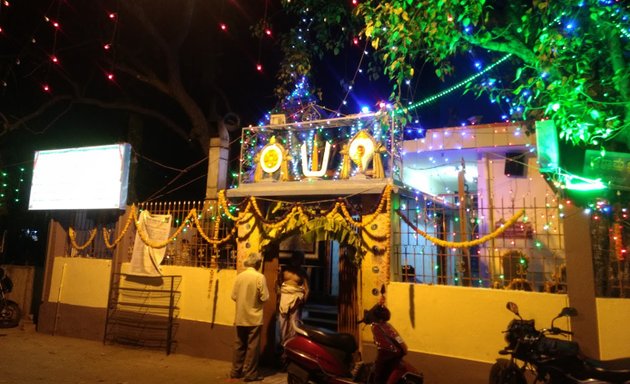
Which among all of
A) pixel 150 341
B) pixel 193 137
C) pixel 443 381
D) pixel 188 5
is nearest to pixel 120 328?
pixel 150 341

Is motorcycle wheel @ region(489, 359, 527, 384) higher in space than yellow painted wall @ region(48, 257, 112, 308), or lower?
lower

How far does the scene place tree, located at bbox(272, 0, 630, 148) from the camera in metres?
5.76

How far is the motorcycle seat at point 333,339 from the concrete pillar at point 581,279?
9.59 ft

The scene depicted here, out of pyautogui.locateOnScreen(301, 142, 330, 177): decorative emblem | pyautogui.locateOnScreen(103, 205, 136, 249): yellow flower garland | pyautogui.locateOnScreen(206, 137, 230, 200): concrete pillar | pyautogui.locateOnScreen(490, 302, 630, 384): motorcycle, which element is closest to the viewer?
pyautogui.locateOnScreen(490, 302, 630, 384): motorcycle

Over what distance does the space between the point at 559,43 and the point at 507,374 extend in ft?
13.6

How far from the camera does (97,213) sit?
37.2ft

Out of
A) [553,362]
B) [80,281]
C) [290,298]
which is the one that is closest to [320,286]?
[290,298]

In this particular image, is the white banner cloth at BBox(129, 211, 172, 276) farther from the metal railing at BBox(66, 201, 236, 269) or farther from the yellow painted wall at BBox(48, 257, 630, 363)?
the yellow painted wall at BBox(48, 257, 630, 363)

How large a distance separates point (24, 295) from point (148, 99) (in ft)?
28.1

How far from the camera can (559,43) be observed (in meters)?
5.71

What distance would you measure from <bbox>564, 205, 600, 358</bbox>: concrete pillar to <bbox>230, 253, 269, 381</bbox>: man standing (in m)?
4.47

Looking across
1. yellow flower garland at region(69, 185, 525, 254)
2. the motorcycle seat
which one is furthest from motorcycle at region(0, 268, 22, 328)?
the motorcycle seat

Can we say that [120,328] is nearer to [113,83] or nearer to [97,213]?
[97,213]

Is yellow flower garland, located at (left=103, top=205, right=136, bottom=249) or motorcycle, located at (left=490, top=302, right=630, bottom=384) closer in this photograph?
motorcycle, located at (left=490, top=302, right=630, bottom=384)
